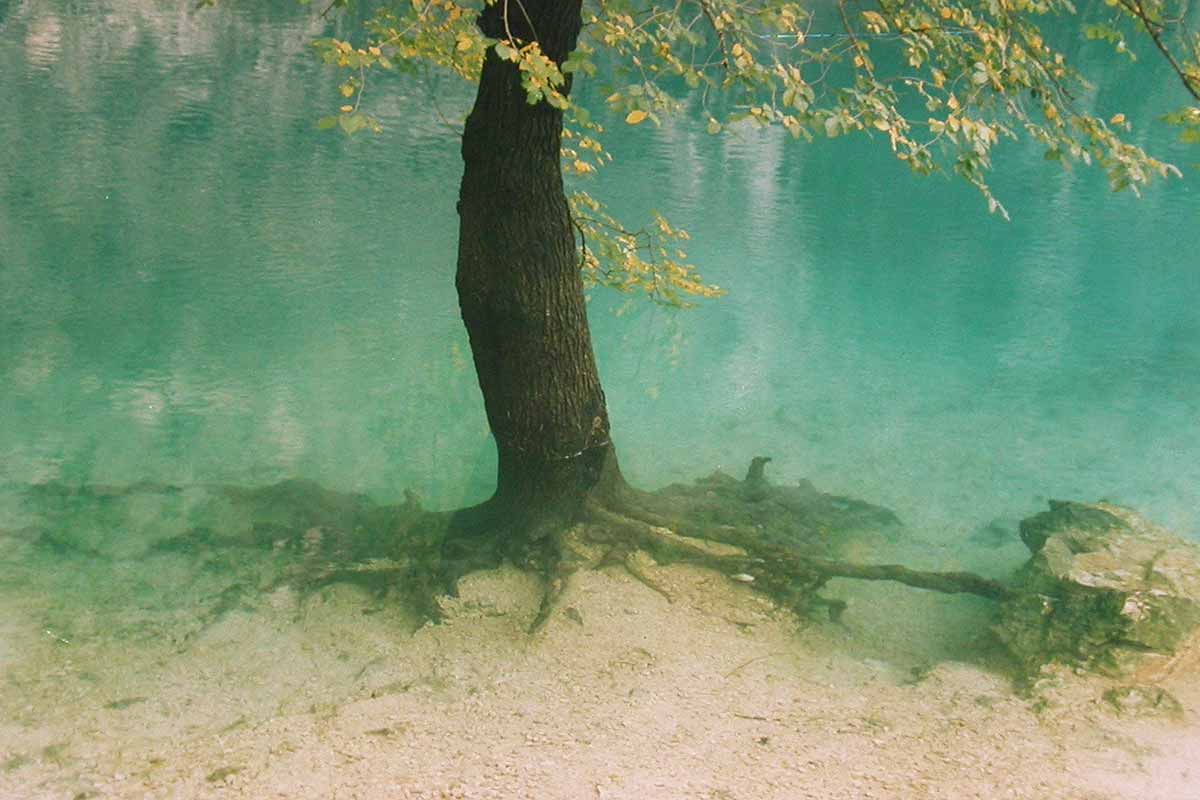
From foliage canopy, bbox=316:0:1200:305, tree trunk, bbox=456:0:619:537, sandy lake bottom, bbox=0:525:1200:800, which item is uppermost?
foliage canopy, bbox=316:0:1200:305

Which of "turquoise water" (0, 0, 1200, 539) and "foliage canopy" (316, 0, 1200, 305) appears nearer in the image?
"foliage canopy" (316, 0, 1200, 305)

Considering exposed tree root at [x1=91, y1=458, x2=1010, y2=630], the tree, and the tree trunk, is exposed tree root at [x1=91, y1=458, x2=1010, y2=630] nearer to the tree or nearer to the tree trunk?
the tree

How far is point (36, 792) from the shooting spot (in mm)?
4312

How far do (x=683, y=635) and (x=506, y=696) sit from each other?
3.73 ft

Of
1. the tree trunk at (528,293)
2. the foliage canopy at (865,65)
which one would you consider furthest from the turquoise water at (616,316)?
the foliage canopy at (865,65)

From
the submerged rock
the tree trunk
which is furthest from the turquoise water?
the submerged rock

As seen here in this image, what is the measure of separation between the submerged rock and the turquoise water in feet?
5.04

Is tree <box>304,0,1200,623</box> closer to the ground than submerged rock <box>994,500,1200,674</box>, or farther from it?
Result: farther from it

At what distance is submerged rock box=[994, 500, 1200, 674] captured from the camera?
221 inches

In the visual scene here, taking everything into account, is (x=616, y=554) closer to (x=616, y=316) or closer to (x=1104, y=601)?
(x=1104, y=601)

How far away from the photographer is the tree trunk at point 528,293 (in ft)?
19.1

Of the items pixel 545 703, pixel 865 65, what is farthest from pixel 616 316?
pixel 545 703

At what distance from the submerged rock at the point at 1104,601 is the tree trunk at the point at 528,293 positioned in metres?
2.69

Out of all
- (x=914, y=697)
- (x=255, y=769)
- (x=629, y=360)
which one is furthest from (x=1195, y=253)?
(x=255, y=769)
